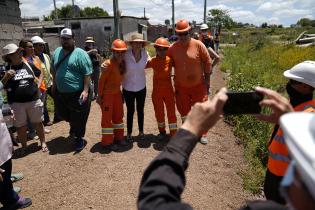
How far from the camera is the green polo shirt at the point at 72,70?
4.96 m

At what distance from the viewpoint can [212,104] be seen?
1.34 metres

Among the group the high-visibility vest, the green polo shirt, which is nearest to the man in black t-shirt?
the green polo shirt

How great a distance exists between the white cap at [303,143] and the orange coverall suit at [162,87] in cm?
423

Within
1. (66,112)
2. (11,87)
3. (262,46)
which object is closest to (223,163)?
(66,112)

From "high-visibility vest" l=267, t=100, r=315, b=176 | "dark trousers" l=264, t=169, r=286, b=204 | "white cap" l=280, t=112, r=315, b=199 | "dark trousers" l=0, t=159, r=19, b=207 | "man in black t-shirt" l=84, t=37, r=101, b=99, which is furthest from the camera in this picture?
"man in black t-shirt" l=84, t=37, r=101, b=99

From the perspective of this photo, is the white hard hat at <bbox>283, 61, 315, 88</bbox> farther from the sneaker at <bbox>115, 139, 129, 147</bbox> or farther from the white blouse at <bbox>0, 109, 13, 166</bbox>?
the sneaker at <bbox>115, 139, 129, 147</bbox>

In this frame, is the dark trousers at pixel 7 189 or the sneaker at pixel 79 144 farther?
the sneaker at pixel 79 144

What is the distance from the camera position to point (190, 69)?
524cm

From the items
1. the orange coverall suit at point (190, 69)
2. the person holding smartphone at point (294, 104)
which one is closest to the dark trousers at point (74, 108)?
the orange coverall suit at point (190, 69)

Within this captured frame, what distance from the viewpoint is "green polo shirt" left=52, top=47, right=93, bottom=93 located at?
16.3ft

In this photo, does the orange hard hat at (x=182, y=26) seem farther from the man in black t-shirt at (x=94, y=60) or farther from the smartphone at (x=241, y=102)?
the man in black t-shirt at (x=94, y=60)

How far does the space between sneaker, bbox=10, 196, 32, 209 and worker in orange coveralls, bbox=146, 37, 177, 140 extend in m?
2.45

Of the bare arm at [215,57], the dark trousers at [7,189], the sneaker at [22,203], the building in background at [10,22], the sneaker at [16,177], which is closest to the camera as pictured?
the dark trousers at [7,189]

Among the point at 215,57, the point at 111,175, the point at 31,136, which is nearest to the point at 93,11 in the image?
the point at 31,136
